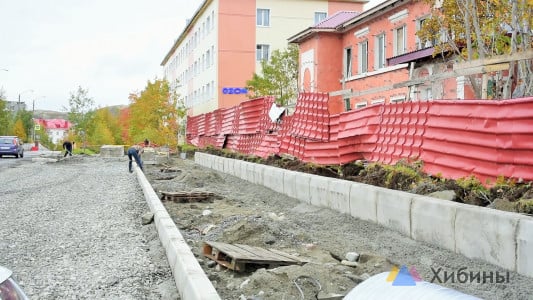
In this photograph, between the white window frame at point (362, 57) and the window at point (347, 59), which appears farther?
the window at point (347, 59)

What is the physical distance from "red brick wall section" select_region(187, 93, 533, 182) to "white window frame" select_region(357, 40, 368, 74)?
11104 millimetres

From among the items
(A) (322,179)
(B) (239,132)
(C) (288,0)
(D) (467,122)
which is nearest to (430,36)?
(A) (322,179)

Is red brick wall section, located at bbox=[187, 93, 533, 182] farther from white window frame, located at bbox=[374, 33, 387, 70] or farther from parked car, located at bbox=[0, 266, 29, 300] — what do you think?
white window frame, located at bbox=[374, 33, 387, 70]

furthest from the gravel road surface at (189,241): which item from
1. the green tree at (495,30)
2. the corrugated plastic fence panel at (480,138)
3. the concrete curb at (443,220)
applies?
the green tree at (495,30)

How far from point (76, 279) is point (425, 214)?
4226 millimetres

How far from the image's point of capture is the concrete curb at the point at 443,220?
5422mm

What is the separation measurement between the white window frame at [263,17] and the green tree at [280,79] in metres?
12.1

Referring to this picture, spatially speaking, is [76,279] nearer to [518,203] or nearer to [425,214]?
[425,214]

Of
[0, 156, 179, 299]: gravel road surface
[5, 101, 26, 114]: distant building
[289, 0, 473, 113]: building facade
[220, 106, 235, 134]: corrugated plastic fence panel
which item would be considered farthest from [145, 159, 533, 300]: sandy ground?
[5, 101, 26, 114]: distant building

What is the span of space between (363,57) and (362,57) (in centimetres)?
8

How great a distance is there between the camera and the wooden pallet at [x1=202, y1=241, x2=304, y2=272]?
6.08 metres

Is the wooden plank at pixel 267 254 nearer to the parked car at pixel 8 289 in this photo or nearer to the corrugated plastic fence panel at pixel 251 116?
the parked car at pixel 8 289

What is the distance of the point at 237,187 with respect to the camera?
16.8 meters

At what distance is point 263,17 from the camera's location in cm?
5003
